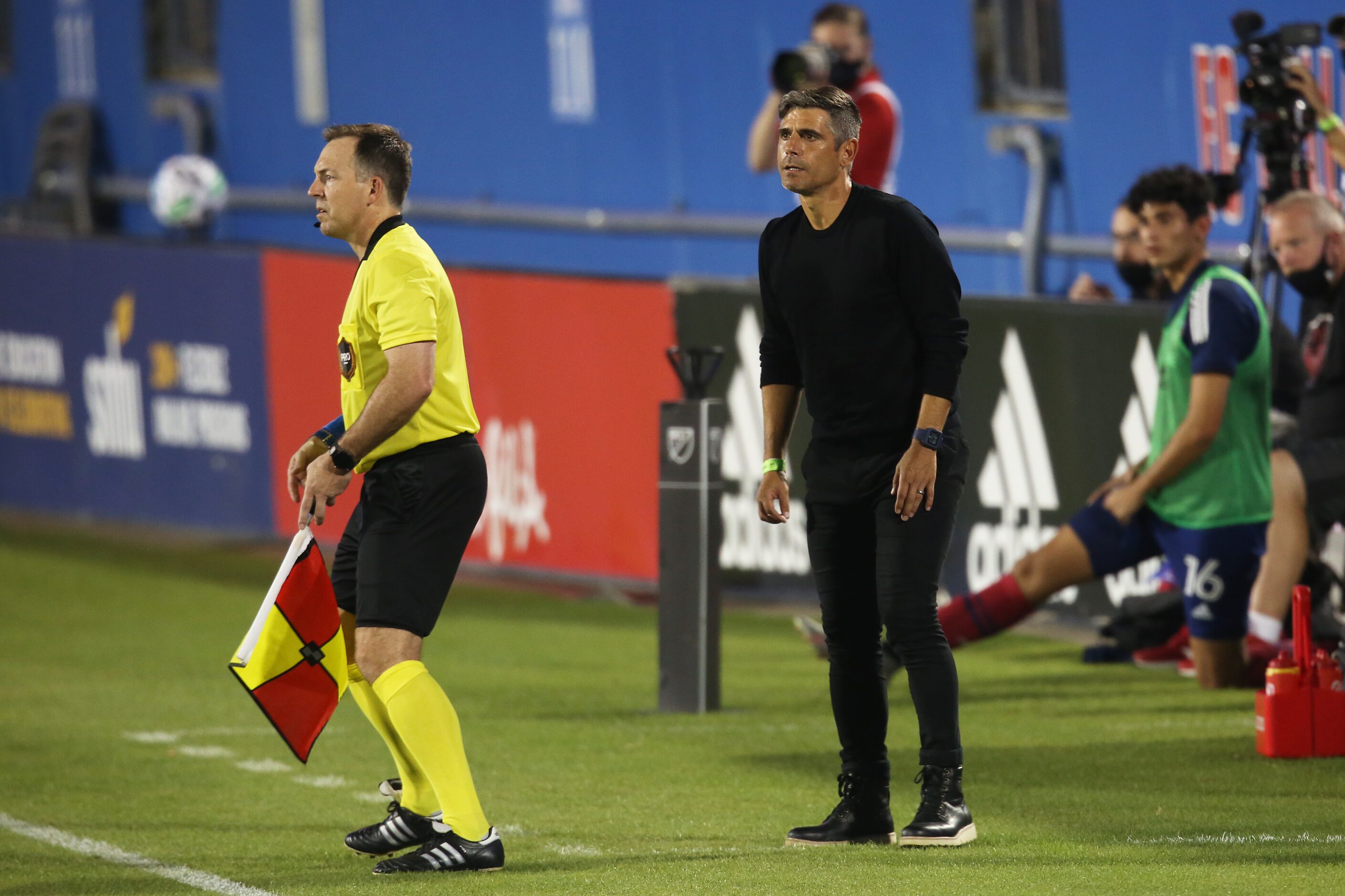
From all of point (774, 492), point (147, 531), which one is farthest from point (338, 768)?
point (147, 531)

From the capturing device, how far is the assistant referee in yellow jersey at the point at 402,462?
609cm

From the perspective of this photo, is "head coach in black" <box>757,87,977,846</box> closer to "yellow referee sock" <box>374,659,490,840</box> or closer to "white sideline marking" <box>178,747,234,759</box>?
"yellow referee sock" <box>374,659,490,840</box>

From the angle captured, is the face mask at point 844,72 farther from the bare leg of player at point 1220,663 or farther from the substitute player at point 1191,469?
the bare leg of player at point 1220,663

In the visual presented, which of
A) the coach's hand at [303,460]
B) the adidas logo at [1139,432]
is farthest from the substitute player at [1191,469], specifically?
the coach's hand at [303,460]

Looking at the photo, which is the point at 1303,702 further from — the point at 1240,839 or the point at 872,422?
the point at 872,422

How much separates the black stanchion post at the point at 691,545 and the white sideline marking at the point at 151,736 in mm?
1929

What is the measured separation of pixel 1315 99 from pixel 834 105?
435 centimetres

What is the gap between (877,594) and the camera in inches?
250

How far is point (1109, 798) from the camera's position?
24.2 ft

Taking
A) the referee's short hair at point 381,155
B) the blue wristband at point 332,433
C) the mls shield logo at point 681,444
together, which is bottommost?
the mls shield logo at point 681,444

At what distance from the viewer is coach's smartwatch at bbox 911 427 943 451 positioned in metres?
6.13

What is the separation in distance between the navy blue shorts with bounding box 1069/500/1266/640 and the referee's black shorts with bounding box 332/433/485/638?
374 cm

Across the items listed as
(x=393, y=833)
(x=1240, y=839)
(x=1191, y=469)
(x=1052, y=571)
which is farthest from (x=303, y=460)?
(x=1191, y=469)

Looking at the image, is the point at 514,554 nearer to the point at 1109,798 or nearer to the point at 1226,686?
the point at 1226,686
